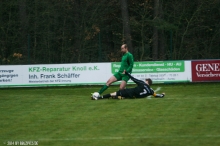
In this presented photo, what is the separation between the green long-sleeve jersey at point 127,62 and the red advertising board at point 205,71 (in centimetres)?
838

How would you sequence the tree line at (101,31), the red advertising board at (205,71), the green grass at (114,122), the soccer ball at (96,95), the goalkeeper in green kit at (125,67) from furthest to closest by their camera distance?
the tree line at (101,31), the red advertising board at (205,71), the goalkeeper in green kit at (125,67), the soccer ball at (96,95), the green grass at (114,122)

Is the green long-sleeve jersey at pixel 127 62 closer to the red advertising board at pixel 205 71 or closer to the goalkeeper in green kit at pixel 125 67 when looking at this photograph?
the goalkeeper in green kit at pixel 125 67

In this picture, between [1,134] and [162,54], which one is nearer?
[1,134]

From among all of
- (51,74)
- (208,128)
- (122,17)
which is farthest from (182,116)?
(122,17)

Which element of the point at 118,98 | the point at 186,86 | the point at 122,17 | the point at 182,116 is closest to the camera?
the point at 182,116

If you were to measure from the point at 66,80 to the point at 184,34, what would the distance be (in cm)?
881

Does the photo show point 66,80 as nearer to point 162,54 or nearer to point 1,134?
point 162,54

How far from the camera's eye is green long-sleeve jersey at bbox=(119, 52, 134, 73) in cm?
1847

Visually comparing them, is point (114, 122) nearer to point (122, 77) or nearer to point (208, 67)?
point (122, 77)

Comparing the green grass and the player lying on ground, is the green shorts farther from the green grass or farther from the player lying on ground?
the green grass

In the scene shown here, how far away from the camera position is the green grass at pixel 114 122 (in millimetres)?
11125

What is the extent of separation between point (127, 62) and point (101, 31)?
14.2m

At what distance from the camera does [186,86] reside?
2573 centimetres

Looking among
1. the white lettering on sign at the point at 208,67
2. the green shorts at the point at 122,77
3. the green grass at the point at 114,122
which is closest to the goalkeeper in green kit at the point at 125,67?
the green shorts at the point at 122,77
